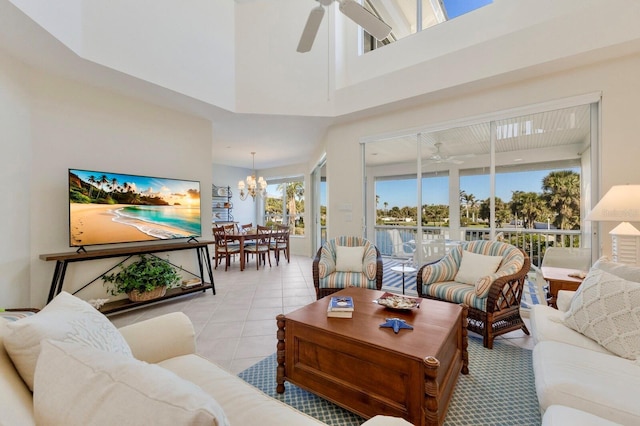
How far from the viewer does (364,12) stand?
7.27 ft

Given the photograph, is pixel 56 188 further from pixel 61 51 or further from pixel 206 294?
pixel 206 294

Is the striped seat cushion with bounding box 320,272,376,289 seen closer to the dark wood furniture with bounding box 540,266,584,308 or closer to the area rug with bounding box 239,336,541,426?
the area rug with bounding box 239,336,541,426

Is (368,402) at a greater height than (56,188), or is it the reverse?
(56,188)

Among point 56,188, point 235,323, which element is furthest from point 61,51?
point 235,323

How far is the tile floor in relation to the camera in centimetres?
246

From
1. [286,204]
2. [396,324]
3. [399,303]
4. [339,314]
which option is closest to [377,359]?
[396,324]

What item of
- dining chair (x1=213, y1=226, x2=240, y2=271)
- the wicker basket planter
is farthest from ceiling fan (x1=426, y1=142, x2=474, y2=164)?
dining chair (x1=213, y1=226, x2=240, y2=271)

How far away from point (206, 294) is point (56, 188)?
2.23m

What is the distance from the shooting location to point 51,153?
118 inches

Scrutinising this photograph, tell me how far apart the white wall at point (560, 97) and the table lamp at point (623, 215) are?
20.2 inches

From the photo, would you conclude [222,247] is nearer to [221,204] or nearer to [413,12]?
[221,204]

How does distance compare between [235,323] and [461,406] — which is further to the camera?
[235,323]

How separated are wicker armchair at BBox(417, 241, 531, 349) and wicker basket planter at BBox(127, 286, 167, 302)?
3229mm

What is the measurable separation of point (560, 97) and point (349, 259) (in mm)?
2968
